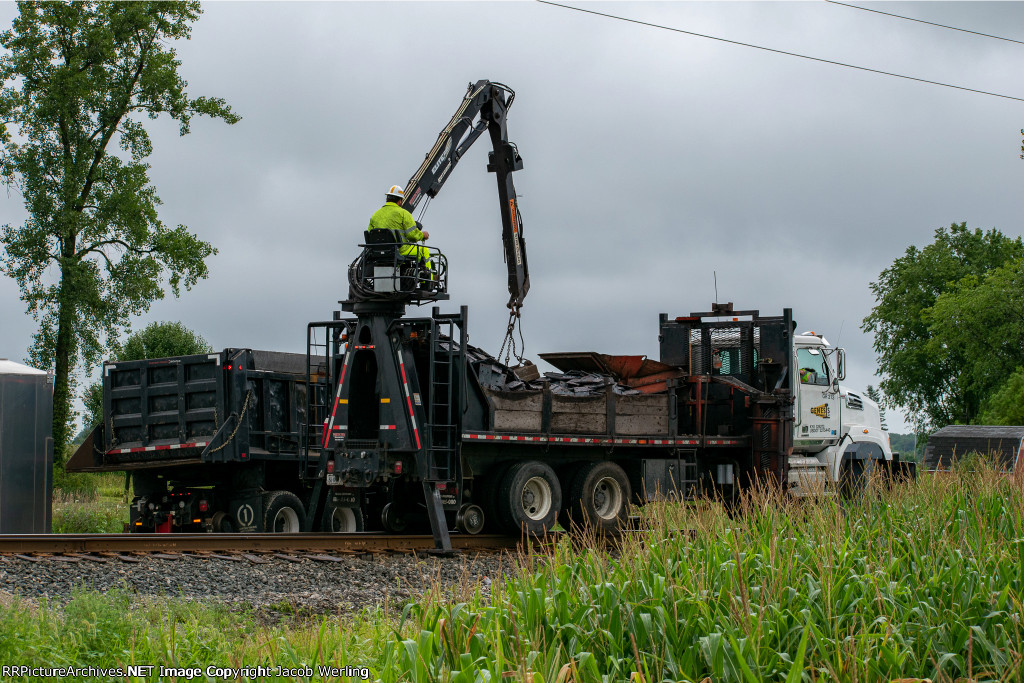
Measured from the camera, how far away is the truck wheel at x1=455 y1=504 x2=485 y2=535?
1552 cm

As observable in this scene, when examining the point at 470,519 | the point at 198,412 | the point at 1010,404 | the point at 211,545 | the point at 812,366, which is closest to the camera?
the point at 211,545

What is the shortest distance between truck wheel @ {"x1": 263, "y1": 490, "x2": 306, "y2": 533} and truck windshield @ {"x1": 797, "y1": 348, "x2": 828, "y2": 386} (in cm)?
890

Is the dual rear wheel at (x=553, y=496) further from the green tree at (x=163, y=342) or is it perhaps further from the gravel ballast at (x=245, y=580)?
the green tree at (x=163, y=342)

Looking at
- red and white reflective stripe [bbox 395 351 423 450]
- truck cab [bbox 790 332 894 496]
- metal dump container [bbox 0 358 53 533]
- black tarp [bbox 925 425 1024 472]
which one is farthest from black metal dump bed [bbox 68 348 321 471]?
black tarp [bbox 925 425 1024 472]

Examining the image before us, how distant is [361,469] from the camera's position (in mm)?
14328

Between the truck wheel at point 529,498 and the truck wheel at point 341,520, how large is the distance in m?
2.33


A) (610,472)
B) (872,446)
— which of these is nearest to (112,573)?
(610,472)

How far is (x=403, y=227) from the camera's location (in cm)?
1480

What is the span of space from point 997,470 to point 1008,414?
119ft

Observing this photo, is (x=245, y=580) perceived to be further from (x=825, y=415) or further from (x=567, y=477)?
(x=825, y=415)

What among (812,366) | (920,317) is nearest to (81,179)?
(812,366)

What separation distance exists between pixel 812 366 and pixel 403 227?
840cm

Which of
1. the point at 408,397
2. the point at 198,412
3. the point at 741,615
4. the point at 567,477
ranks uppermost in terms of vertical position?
the point at 408,397

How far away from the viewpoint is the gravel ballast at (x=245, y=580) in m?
9.84
